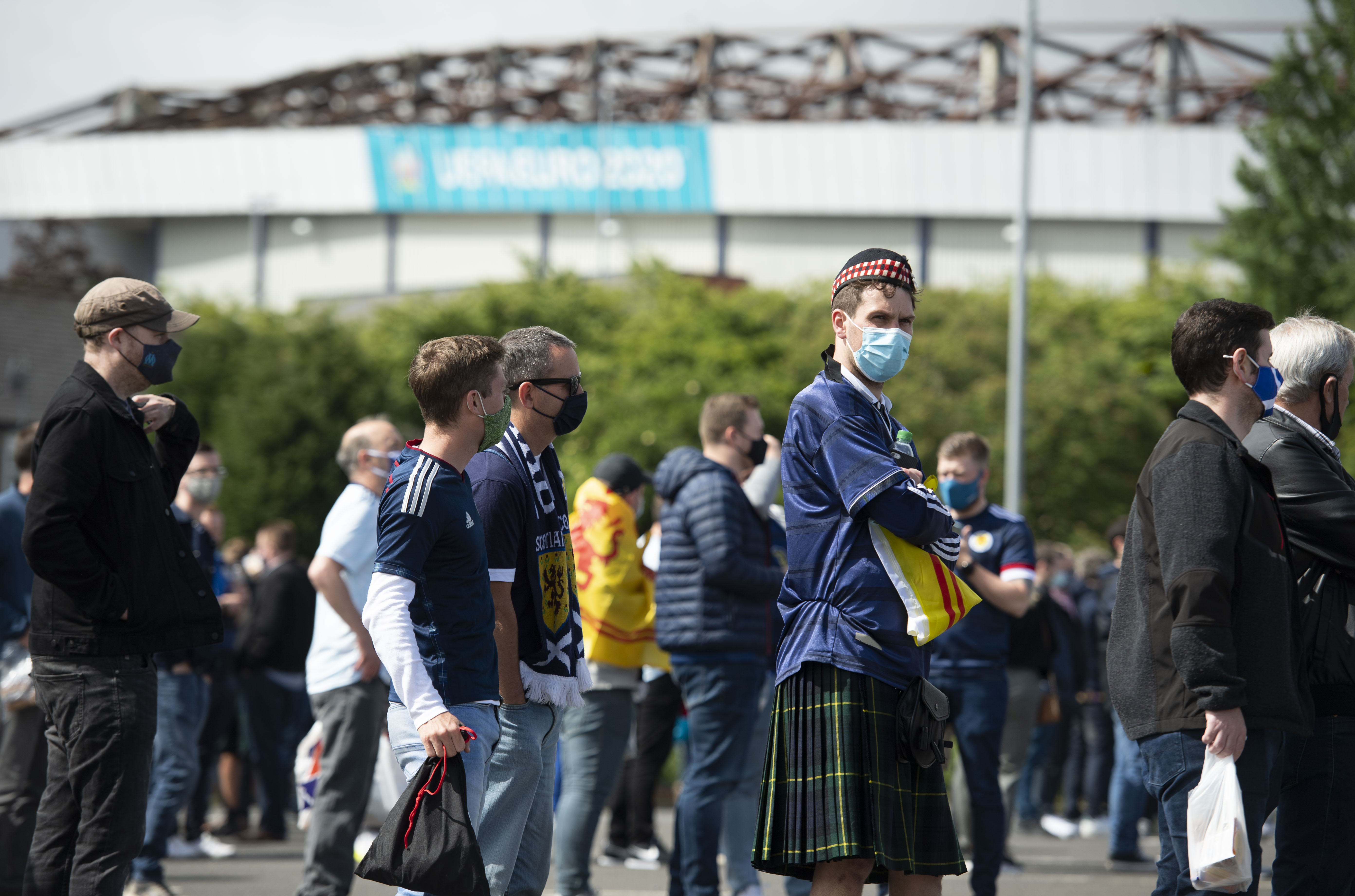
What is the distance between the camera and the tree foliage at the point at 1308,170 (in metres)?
27.6

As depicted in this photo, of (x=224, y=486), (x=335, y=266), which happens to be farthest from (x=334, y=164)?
(x=224, y=486)

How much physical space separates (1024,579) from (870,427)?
3055 millimetres

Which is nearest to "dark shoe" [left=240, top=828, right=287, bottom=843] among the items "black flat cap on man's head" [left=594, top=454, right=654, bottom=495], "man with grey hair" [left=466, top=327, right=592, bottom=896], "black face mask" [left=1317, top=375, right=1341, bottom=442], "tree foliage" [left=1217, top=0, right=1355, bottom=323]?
"black flat cap on man's head" [left=594, top=454, right=654, bottom=495]

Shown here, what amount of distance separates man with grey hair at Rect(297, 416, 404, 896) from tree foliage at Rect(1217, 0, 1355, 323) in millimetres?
24649

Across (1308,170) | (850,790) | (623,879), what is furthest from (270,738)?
(1308,170)

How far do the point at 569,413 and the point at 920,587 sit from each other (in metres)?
1.46

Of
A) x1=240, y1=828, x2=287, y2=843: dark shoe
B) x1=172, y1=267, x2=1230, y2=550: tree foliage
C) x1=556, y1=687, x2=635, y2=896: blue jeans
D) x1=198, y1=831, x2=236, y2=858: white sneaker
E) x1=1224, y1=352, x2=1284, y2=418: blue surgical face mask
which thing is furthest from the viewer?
x1=172, y1=267, x2=1230, y2=550: tree foliage

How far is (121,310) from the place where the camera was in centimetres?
484

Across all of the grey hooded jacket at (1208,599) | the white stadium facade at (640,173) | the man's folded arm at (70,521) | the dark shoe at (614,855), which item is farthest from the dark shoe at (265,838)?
the white stadium facade at (640,173)

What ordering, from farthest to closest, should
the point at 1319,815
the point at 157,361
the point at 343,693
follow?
the point at 343,693 < the point at 157,361 < the point at 1319,815

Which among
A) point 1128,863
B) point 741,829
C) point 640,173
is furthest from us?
point 640,173

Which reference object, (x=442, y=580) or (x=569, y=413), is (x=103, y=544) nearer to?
(x=442, y=580)

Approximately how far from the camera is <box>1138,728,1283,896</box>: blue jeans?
13.3ft

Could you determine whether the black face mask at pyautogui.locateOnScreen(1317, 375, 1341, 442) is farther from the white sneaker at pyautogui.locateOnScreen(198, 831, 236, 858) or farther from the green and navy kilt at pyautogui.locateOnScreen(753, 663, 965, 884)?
the white sneaker at pyautogui.locateOnScreen(198, 831, 236, 858)
